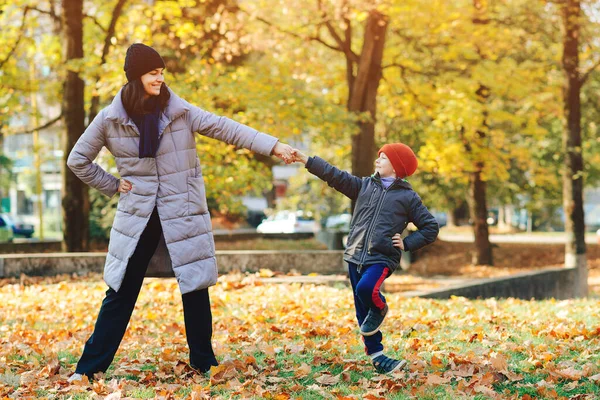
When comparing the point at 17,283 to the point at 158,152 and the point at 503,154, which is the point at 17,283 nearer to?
the point at 158,152

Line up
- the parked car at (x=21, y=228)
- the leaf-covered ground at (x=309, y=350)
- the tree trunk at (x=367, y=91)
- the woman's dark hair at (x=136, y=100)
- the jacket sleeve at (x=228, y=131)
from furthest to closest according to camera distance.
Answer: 1. the parked car at (x=21, y=228)
2. the tree trunk at (x=367, y=91)
3. the jacket sleeve at (x=228, y=131)
4. the woman's dark hair at (x=136, y=100)
5. the leaf-covered ground at (x=309, y=350)

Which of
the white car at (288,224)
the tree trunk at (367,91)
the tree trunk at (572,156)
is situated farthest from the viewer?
the white car at (288,224)

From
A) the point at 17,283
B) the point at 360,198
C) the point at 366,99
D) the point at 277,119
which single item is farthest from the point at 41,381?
the point at 366,99

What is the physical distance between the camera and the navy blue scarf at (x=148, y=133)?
518 centimetres

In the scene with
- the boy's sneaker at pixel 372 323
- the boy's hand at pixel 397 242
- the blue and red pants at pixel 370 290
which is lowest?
the boy's sneaker at pixel 372 323

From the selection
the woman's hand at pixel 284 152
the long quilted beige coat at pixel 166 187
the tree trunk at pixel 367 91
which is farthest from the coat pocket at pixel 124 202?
the tree trunk at pixel 367 91

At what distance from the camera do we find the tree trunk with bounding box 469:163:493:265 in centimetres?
2444

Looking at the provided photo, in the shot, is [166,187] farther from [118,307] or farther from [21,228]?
[21,228]

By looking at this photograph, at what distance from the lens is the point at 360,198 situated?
5582 millimetres

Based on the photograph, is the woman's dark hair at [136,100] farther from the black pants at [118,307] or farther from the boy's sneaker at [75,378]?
the boy's sneaker at [75,378]

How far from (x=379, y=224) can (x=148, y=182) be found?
1491 mm

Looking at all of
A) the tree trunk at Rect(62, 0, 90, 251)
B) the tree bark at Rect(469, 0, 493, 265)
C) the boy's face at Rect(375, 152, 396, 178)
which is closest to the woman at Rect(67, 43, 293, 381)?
the boy's face at Rect(375, 152, 396, 178)

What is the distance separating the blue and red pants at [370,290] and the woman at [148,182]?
89 cm

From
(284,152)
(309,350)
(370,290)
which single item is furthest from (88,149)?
(309,350)
